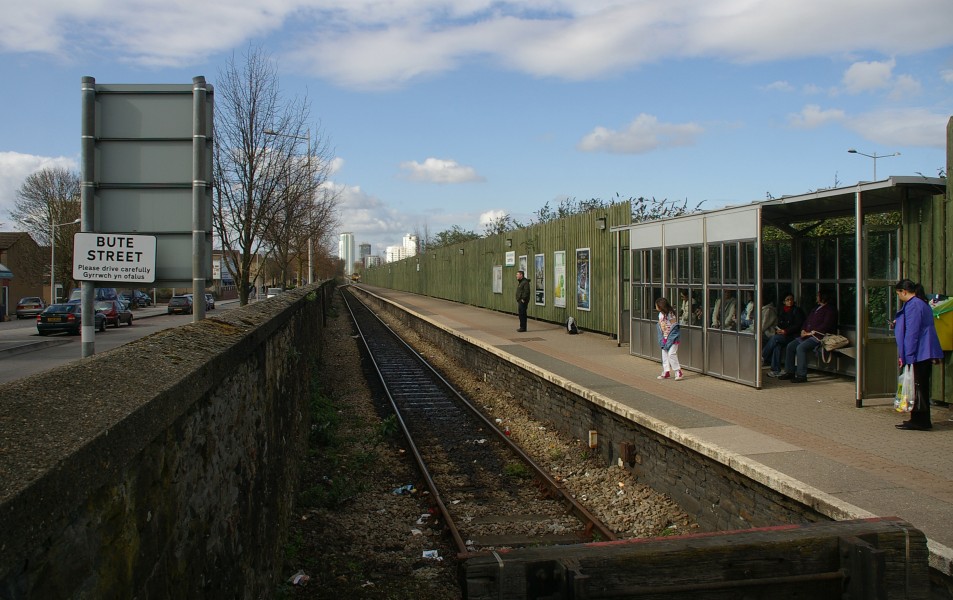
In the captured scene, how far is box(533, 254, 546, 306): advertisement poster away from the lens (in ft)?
73.4

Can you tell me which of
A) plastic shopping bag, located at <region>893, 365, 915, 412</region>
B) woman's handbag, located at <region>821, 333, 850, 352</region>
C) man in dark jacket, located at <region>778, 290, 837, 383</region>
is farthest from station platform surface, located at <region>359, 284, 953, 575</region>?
woman's handbag, located at <region>821, 333, 850, 352</region>

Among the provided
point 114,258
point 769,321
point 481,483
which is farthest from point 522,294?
point 114,258

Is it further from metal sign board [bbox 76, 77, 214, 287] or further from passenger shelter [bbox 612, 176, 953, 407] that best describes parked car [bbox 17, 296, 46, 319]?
metal sign board [bbox 76, 77, 214, 287]

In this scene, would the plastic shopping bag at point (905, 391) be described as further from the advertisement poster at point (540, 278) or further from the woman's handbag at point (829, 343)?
the advertisement poster at point (540, 278)

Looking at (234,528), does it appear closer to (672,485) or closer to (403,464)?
(672,485)

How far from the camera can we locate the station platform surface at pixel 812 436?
16.7 feet

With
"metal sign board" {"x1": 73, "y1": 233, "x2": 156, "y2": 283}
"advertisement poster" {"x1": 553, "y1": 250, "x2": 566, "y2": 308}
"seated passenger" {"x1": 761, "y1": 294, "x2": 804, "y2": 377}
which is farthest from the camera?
"advertisement poster" {"x1": 553, "y1": 250, "x2": 566, "y2": 308}

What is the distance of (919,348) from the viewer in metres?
7.43

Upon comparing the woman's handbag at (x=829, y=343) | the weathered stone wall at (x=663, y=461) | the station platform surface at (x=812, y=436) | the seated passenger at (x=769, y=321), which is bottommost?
the weathered stone wall at (x=663, y=461)

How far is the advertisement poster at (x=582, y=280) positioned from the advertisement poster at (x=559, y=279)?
113cm

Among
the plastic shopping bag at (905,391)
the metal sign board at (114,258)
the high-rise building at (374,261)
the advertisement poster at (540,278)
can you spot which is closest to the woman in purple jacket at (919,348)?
the plastic shopping bag at (905,391)

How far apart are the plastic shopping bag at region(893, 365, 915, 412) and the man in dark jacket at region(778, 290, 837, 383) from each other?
227 centimetres

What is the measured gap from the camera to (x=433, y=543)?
669 cm

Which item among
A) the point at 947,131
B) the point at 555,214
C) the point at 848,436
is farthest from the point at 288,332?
the point at 555,214
